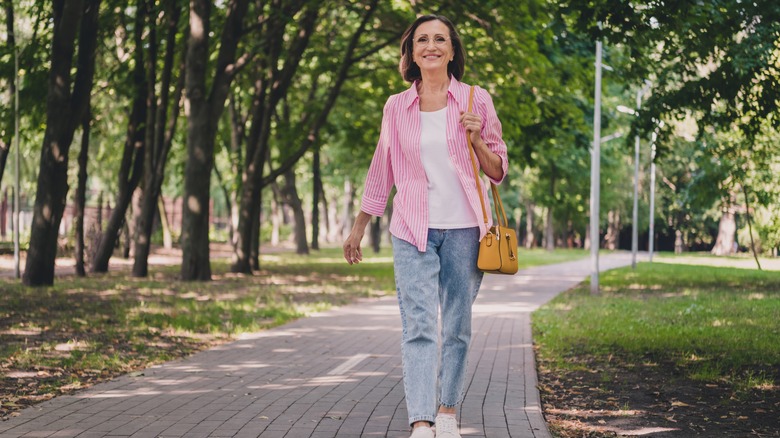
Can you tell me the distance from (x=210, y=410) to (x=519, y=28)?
43.8ft

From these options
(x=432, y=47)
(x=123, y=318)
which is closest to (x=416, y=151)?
(x=432, y=47)

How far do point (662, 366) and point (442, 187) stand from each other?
4.83 metres

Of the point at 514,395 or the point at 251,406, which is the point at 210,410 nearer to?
the point at 251,406

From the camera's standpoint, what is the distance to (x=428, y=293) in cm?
451

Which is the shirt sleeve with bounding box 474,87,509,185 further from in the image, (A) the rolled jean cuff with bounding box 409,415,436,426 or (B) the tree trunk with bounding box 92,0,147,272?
(B) the tree trunk with bounding box 92,0,147,272

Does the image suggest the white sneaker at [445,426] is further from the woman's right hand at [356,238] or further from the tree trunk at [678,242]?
the tree trunk at [678,242]

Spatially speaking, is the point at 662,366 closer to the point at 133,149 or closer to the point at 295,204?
the point at 133,149

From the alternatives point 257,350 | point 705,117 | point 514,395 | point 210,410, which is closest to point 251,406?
point 210,410

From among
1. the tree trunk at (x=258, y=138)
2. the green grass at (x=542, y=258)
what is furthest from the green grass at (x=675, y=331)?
the green grass at (x=542, y=258)

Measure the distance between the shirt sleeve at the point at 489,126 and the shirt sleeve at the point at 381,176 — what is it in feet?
1.42

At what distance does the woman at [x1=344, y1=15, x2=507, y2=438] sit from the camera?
4.52 meters

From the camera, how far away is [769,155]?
25.2 meters

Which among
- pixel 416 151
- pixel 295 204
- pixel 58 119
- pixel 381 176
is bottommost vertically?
pixel 381 176

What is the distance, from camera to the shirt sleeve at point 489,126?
4.59 metres
